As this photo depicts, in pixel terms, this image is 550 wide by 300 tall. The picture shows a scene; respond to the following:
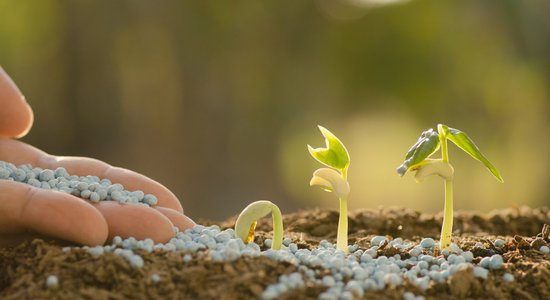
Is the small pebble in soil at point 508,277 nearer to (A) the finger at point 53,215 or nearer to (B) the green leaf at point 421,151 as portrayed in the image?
(B) the green leaf at point 421,151

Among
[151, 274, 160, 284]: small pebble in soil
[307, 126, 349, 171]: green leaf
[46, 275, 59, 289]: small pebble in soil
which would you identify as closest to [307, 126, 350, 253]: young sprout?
[307, 126, 349, 171]: green leaf

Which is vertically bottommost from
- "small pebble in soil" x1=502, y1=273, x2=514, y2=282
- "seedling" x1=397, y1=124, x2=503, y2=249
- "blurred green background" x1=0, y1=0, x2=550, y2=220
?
"small pebble in soil" x1=502, y1=273, x2=514, y2=282

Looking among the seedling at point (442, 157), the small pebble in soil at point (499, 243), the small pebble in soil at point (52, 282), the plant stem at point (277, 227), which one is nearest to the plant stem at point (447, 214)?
the seedling at point (442, 157)

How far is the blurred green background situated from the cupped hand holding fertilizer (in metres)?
4.62

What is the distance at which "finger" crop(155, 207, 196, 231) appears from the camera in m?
1.76

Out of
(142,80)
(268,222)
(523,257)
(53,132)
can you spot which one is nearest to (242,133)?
(142,80)

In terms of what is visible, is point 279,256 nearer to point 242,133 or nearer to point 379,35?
point 242,133

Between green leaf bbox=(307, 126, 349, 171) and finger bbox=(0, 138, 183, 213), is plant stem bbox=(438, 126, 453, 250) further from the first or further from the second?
finger bbox=(0, 138, 183, 213)

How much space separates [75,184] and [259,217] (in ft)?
1.50

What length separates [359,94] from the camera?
9750 mm

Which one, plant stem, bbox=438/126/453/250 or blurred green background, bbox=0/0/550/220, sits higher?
blurred green background, bbox=0/0/550/220

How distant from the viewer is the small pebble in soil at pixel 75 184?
67.0 inches

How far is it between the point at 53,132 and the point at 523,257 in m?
6.66

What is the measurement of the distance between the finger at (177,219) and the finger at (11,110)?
0.60 metres
